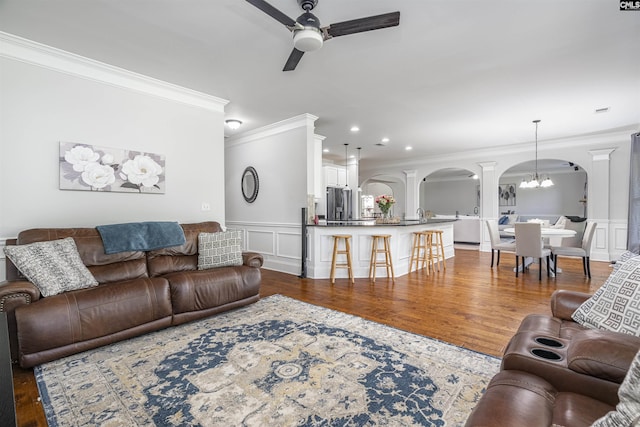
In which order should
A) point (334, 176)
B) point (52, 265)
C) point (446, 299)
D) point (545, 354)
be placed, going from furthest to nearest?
point (334, 176)
point (446, 299)
point (52, 265)
point (545, 354)

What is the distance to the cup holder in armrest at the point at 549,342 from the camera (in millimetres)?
1334

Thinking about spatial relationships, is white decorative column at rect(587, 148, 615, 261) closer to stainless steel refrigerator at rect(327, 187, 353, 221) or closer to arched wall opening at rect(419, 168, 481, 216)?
stainless steel refrigerator at rect(327, 187, 353, 221)

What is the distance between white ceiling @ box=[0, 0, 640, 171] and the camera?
2.33 m

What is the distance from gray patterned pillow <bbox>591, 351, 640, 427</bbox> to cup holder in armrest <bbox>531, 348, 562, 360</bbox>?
1.45 ft

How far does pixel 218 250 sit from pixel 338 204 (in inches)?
176

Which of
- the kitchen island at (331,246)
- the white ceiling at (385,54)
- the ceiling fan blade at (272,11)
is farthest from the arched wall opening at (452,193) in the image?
the ceiling fan blade at (272,11)

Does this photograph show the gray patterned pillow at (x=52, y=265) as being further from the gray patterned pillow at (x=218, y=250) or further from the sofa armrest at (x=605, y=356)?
the sofa armrest at (x=605, y=356)

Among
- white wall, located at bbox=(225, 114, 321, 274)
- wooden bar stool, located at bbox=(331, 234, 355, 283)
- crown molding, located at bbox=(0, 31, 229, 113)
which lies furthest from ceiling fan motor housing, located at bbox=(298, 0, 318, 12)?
wooden bar stool, located at bbox=(331, 234, 355, 283)

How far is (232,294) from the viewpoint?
3.19 meters

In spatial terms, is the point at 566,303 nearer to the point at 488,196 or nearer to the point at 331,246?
the point at 331,246

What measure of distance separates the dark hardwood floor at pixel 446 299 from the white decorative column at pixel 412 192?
11.7 ft

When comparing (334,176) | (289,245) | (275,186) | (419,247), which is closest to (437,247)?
(419,247)

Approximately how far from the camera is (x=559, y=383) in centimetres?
110

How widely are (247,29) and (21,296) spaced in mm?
2686
